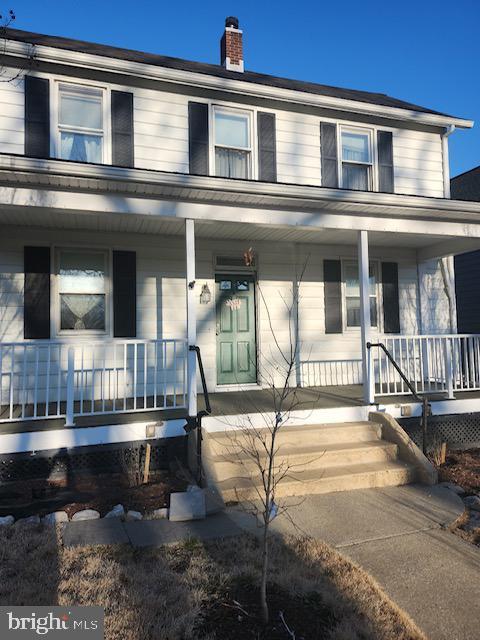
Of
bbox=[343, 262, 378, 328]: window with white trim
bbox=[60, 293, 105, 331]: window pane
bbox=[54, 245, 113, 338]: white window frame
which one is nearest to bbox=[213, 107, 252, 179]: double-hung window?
bbox=[54, 245, 113, 338]: white window frame

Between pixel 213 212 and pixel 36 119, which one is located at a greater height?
pixel 36 119

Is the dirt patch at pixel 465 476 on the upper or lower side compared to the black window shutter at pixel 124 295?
lower

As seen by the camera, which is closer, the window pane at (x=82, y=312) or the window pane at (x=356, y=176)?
the window pane at (x=82, y=312)

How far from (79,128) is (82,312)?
270 cm

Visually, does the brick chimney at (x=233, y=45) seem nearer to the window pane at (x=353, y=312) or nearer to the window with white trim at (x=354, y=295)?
the window with white trim at (x=354, y=295)

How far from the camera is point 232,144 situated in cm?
729

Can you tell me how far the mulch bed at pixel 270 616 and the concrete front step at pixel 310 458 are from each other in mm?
1808

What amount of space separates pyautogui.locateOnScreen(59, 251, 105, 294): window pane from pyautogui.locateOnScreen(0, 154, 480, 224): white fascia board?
1814 mm

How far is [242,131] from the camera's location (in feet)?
24.4

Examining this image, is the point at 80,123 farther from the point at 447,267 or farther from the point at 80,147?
the point at 447,267

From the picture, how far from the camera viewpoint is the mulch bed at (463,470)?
488 cm

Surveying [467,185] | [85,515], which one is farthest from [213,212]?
[467,185]

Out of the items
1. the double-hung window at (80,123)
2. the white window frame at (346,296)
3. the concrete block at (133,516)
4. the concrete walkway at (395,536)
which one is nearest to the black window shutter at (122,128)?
the double-hung window at (80,123)

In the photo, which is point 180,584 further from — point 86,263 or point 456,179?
point 456,179
